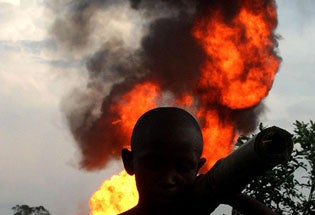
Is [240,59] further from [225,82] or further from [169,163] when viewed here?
[169,163]

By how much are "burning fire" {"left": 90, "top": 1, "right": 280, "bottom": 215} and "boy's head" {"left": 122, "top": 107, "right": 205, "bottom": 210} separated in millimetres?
11107

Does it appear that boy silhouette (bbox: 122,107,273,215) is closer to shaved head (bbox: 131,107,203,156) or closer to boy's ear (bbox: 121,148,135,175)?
shaved head (bbox: 131,107,203,156)

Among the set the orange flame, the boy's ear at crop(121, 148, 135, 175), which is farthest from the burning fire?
the boy's ear at crop(121, 148, 135, 175)

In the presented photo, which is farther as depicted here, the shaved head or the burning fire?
the burning fire

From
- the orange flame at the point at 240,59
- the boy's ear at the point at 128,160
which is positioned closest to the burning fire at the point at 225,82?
the orange flame at the point at 240,59

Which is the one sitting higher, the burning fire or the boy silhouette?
the burning fire

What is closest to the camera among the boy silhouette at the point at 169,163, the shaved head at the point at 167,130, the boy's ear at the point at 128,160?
the boy silhouette at the point at 169,163

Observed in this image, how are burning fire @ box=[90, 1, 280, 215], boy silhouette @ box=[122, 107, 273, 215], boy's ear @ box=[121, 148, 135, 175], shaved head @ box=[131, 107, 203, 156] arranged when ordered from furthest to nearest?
burning fire @ box=[90, 1, 280, 215] → boy's ear @ box=[121, 148, 135, 175] → shaved head @ box=[131, 107, 203, 156] → boy silhouette @ box=[122, 107, 273, 215]

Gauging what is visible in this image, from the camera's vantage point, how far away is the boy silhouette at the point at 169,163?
4027mm

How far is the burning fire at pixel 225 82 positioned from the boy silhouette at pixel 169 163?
1110 cm

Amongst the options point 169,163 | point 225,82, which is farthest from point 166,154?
point 225,82

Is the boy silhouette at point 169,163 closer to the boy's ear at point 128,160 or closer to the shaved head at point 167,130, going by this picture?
the shaved head at point 167,130

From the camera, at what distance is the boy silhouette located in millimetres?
4027

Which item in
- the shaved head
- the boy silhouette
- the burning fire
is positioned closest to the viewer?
the boy silhouette
